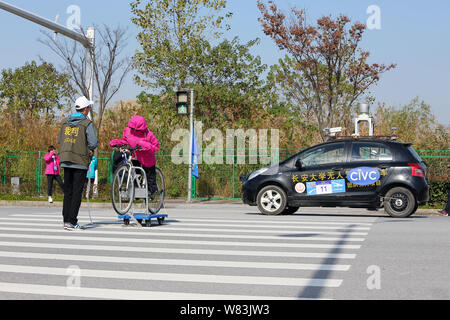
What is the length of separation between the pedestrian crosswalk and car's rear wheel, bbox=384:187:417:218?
2874 mm

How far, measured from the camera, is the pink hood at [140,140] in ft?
34.1

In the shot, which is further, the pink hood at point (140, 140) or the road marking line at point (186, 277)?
the pink hood at point (140, 140)

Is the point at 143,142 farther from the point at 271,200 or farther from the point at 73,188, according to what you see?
the point at 271,200

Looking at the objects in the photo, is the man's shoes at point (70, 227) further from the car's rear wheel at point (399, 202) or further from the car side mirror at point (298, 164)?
the car's rear wheel at point (399, 202)

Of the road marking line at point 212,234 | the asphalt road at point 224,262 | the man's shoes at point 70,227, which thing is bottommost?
the asphalt road at point 224,262

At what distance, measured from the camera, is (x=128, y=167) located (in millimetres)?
10445

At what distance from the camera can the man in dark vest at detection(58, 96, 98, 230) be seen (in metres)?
9.98

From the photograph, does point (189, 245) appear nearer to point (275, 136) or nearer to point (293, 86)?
point (275, 136)

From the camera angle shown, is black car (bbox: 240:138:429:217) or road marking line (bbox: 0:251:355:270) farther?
black car (bbox: 240:138:429:217)

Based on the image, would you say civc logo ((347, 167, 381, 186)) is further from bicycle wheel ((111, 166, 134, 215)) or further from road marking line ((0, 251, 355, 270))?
road marking line ((0, 251, 355, 270))

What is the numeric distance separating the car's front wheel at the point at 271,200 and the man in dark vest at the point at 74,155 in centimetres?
564

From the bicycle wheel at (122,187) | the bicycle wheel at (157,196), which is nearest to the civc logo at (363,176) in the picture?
the bicycle wheel at (157,196)

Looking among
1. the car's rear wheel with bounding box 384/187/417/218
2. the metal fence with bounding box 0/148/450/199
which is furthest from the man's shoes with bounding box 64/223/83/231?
the metal fence with bounding box 0/148/450/199

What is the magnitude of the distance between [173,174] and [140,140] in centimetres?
1284
